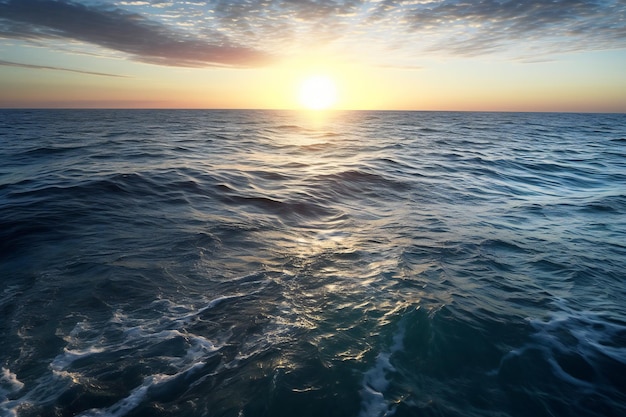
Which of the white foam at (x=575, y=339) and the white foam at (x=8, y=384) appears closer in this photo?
the white foam at (x=8, y=384)

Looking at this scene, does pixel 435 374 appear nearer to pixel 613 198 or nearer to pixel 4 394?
pixel 4 394

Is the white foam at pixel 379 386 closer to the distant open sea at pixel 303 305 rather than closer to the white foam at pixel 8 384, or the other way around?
the distant open sea at pixel 303 305

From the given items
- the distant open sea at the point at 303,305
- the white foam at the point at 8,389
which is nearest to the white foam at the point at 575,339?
the distant open sea at the point at 303,305

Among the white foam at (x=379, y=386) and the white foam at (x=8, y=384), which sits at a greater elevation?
the white foam at (x=8, y=384)

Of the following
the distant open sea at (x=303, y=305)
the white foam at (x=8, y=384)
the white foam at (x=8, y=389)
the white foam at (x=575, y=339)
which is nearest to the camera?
the white foam at (x=8, y=389)

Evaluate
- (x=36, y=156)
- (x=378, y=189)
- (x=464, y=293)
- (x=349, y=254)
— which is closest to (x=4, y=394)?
(x=349, y=254)

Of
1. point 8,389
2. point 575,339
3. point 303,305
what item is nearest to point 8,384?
point 8,389

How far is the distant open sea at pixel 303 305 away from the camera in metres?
4.26

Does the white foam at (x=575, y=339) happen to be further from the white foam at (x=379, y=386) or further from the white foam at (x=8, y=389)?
the white foam at (x=8, y=389)

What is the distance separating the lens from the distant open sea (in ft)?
14.0

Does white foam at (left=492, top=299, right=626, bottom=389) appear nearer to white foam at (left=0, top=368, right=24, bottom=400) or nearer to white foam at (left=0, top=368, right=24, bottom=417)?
white foam at (left=0, top=368, right=24, bottom=417)

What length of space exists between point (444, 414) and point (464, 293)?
10.1 ft

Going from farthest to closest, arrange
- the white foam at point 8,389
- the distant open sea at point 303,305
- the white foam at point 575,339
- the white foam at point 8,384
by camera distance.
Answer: the white foam at point 575,339 → the distant open sea at point 303,305 → the white foam at point 8,384 → the white foam at point 8,389

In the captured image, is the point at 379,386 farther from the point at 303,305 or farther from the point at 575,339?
the point at 575,339
